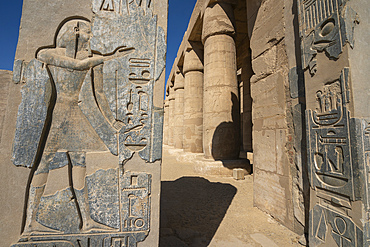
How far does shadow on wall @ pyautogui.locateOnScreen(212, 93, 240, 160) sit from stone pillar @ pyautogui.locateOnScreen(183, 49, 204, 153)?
8.71 feet

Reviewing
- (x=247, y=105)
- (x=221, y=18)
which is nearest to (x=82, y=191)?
(x=221, y=18)

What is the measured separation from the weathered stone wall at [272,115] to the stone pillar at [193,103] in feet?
17.5

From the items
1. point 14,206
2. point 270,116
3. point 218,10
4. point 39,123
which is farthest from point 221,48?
point 14,206

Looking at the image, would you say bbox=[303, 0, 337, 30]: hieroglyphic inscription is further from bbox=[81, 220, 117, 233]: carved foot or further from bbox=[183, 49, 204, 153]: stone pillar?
bbox=[183, 49, 204, 153]: stone pillar

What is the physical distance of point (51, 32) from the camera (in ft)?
5.51

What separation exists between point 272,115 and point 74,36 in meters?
2.86

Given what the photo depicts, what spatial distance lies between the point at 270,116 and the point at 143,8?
2417mm

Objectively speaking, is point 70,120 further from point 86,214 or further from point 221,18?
point 221,18

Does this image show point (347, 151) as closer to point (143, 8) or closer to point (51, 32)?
point (143, 8)

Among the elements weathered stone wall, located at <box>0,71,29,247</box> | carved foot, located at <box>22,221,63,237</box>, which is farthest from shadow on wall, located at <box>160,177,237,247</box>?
weathered stone wall, located at <box>0,71,29,247</box>

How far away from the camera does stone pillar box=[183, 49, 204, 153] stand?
8.64 meters

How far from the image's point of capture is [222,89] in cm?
595

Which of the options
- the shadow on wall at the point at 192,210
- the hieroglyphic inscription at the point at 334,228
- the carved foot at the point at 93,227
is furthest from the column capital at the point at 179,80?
the carved foot at the point at 93,227

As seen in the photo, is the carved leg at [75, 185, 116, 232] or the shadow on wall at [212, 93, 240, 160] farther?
the shadow on wall at [212, 93, 240, 160]
